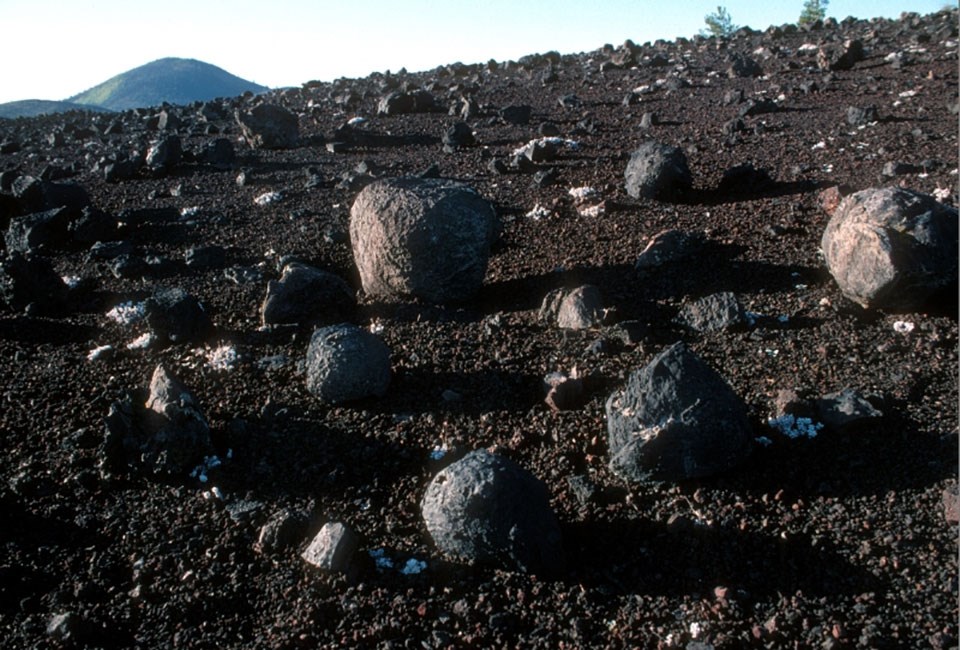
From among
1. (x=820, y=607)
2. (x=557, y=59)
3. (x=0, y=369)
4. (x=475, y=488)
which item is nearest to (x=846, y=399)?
(x=820, y=607)

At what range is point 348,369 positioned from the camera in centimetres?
357

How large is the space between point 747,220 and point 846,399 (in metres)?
2.35

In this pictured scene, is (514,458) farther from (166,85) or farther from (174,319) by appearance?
(166,85)

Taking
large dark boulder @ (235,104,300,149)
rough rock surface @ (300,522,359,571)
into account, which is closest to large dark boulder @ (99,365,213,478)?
rough rock surface @ (300,522,359,571)

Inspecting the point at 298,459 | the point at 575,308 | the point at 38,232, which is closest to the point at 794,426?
the point at 575,308

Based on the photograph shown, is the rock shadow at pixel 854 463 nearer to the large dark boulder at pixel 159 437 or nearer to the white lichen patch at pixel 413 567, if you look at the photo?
the white lichen patch at pixel 413 567

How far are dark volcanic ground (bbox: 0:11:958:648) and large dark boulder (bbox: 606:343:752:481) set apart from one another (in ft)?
0.30

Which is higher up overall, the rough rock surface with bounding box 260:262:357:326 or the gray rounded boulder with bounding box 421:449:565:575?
the rough rock surface with bounding box 260:262:357:326

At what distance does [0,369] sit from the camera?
14.1ft

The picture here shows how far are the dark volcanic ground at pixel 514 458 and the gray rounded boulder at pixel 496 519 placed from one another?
0.08 metres

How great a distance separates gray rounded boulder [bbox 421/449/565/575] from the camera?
102 inches

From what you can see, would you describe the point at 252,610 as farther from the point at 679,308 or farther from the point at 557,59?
the point at 557,59

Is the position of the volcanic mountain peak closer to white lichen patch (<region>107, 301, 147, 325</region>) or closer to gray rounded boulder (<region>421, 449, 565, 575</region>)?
white lichen patch (<region>107, 301, 147, 325</region>)

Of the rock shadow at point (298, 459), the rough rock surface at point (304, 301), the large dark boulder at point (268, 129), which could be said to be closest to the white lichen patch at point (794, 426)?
the rock shadow at point (298, 459)
